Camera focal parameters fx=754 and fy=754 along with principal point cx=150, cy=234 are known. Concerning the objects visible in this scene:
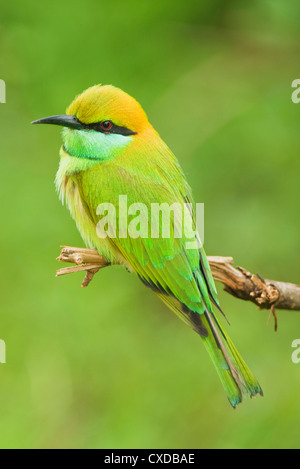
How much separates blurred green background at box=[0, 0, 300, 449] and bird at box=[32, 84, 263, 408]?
1.17 meters

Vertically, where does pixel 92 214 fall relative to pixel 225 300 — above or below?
above

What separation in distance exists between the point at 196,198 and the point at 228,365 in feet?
5.87

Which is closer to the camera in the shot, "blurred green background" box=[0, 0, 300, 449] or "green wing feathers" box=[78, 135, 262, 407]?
"green wing feathers" box=[78, 135, 262, 407]

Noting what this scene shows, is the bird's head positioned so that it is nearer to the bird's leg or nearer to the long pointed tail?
the bird's leg

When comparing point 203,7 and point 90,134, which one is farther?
point 203,7

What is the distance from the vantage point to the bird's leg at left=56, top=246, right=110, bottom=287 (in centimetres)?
292

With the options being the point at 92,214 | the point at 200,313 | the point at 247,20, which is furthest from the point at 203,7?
the point at 200,313

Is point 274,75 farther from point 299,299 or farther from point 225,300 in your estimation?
point 299,299

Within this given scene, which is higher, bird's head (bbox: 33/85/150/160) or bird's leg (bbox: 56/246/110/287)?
bird's head (bbox: 33/85/150/160)

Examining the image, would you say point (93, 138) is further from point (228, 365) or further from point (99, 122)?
point (228, 365)

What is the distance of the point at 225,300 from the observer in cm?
442

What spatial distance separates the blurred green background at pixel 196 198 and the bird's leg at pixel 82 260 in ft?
4.20

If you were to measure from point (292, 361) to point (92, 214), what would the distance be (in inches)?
62.7

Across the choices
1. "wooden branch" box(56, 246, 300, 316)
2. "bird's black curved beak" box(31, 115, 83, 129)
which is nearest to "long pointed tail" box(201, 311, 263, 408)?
"wooden branch" box(56, 246, 300, 316)
